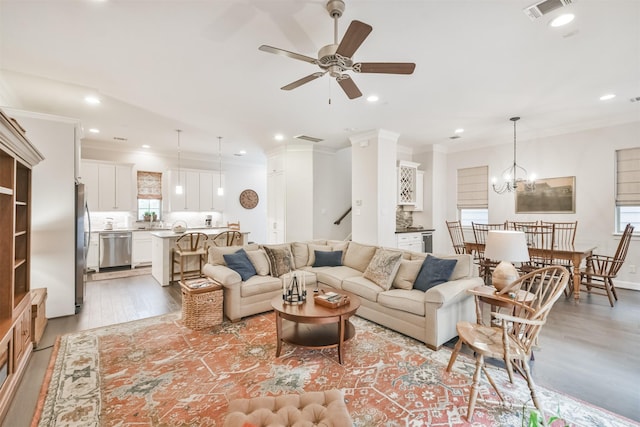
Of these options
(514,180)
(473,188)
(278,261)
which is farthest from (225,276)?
(473,188)

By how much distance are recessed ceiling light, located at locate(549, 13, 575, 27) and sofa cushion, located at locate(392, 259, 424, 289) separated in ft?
8.39

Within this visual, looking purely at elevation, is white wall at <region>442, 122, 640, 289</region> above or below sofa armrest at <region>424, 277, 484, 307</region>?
above

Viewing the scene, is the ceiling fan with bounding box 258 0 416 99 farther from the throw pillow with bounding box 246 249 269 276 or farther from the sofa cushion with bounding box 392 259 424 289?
the throw pillow with bounding box 246 249 269 276

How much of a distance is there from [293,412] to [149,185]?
7.61 metres

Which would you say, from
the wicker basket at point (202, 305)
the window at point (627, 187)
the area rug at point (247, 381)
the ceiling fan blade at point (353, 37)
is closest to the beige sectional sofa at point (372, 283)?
the wicker basket at point (202, 305)

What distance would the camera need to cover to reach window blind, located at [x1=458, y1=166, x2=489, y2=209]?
6512 mm

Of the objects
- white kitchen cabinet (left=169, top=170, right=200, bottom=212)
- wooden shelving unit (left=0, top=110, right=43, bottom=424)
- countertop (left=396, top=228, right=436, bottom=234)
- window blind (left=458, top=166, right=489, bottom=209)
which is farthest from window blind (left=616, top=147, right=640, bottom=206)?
white kitchen cabinet (left=169, top=170, right=200, bottom=212)

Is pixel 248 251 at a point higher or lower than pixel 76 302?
higher

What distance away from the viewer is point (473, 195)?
22.0ft

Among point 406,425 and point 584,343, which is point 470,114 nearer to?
point 584,343

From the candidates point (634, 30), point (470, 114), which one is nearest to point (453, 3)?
point (634, 30)

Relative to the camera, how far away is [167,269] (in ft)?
16.9

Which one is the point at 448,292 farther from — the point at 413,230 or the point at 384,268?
the point at 413,230

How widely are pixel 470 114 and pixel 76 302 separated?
6.56 metres
